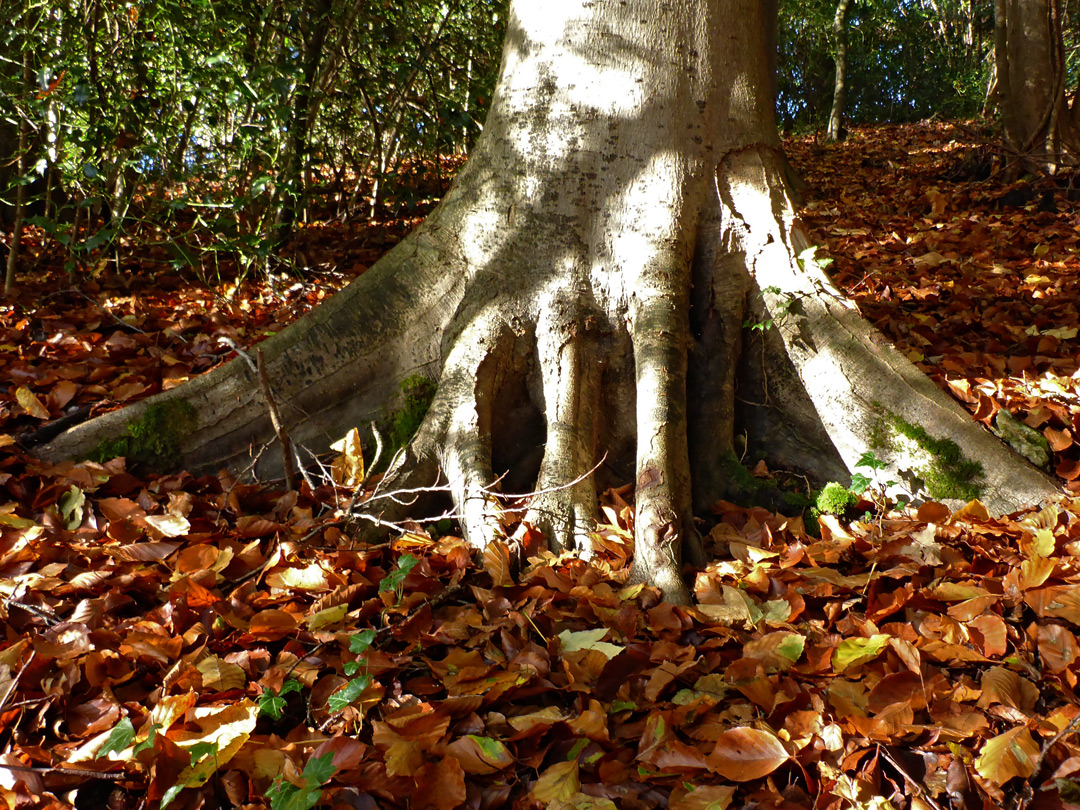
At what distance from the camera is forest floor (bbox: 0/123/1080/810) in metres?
1.53

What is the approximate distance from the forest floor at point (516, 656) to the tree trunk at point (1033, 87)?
431 centimetres

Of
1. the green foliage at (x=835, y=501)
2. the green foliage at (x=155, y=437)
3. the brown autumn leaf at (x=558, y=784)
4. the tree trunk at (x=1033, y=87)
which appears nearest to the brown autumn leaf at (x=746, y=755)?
the brown autumn leaf at (x=558, y=784)

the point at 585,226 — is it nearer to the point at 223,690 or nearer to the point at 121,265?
the point at 223,690

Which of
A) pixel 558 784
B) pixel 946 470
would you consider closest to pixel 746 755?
pixel 558 784

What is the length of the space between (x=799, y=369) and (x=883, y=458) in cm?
44

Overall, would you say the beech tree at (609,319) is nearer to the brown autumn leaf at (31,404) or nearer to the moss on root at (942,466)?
the moss on root at (942,466)

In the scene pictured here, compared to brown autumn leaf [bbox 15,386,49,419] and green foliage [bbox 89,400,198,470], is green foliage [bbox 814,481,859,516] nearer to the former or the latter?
green foliage [bbox 89,400,198,470]

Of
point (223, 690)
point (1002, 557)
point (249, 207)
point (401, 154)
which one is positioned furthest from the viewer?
point (401, 154)

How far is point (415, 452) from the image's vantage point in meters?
2.66

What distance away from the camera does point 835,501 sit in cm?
266

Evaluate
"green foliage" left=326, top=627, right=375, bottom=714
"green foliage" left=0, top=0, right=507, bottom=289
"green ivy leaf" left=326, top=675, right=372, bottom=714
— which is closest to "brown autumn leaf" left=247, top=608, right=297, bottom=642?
"green foliage" left=326, top=627, right=375, bottom=714

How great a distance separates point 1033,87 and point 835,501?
5.58 metres

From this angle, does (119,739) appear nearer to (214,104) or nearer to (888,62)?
(214,104)

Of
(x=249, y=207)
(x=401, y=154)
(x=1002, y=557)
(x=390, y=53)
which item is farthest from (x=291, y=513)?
(x=401, y=154)
